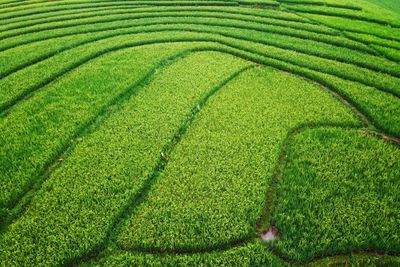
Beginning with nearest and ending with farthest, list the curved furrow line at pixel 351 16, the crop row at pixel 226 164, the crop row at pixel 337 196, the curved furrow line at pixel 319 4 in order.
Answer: the crop row at pixel 337 196 < the crop row at pixel 226 164 < the curved furrow line at pixel 351 16 < the curved furrow line at pixel 319 4

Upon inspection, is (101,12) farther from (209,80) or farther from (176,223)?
(176,223)

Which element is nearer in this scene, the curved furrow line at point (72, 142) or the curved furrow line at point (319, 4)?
the curved furrow line at point (72, 142)

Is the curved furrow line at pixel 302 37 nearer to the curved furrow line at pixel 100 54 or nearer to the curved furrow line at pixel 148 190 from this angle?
the curved furrow line at pixel 100 54

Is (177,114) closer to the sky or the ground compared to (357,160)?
closer to the sky

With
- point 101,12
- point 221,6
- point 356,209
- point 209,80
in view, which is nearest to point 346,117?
point 356,209

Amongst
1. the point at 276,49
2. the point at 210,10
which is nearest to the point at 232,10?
the point at 210,10

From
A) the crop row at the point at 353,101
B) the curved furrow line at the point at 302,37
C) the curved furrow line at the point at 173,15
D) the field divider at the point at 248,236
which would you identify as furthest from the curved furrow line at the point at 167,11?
the field divider at the point at 248,236

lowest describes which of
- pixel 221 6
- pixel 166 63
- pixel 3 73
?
pixel 3 73

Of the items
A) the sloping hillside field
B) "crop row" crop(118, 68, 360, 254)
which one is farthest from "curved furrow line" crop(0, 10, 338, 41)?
"crop row" crop(118, 68, 360, 254)
